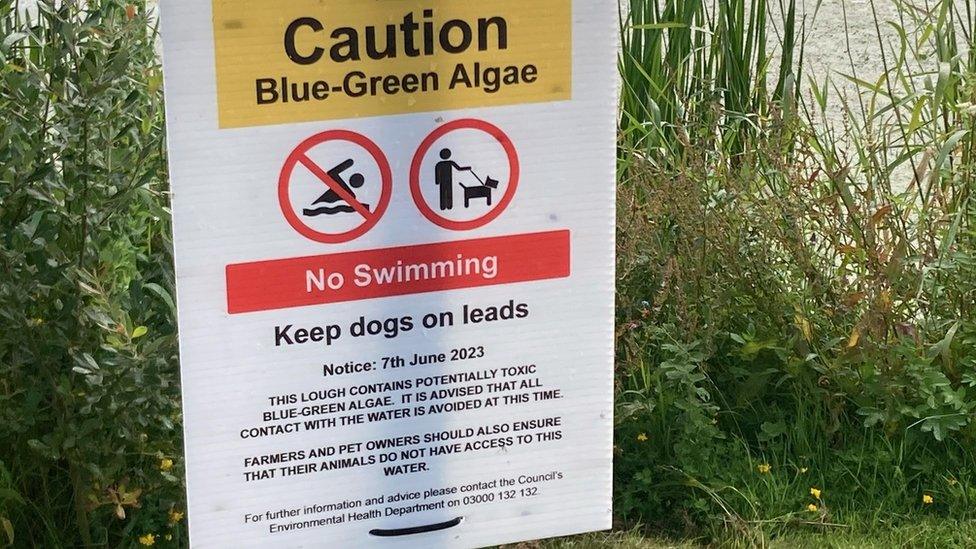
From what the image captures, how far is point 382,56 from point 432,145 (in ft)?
0.56

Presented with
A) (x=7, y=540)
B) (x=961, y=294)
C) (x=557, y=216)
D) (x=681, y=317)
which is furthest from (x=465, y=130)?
(x=961, y=294)

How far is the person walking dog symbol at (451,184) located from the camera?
2479mm

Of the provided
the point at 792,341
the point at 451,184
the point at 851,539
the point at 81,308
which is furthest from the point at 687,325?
the point at 81,308

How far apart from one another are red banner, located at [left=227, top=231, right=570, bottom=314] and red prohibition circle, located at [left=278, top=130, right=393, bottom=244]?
1.3 inches

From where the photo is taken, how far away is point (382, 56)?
7.89ft

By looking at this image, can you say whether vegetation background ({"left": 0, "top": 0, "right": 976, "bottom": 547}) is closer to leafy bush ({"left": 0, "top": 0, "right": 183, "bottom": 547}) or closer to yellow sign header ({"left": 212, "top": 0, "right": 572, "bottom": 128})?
leafy bush ({"left": 0, "top": 0, "right": 183, "bottom": 547})

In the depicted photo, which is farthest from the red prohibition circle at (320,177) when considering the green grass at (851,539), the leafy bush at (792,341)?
the green grass at (851,539)

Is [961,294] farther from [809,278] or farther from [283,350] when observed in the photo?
[283,350]

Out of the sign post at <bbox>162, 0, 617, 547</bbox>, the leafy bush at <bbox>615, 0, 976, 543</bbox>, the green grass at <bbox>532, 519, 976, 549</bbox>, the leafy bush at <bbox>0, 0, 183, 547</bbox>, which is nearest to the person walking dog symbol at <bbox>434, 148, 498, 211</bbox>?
the sign post at <bbox>162, 0, 617, 547</bbox>

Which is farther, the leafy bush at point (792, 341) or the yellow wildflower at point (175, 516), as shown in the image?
the leafy bush at point (792, 341)

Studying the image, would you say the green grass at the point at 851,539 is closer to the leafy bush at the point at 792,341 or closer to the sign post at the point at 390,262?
the leafy bush at the point at 792,341

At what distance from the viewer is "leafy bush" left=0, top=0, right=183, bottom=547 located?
298 centimetres

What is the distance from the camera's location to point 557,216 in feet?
8.46

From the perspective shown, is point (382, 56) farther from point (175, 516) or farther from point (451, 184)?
point (175, 516)
